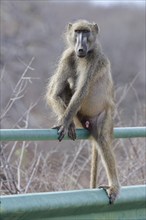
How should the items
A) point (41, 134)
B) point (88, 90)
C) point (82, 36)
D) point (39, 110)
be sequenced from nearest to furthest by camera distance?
point (41, 134) < point (88, 90) < point (82, 36) < point (39, 110)

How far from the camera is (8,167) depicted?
19.6 ft

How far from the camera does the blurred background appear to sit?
20.7ft

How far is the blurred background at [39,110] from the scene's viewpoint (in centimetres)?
631

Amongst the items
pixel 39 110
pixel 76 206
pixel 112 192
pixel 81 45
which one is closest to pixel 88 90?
pixel 81 45

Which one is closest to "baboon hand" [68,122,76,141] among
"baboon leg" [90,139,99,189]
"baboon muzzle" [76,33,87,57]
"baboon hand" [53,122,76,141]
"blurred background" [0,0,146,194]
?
"baboon hand" [53,122,76,141]

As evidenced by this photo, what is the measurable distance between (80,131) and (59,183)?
4.86ft

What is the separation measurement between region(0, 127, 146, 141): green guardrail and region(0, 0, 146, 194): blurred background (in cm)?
102

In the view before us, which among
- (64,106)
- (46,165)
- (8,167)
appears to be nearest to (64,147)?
(46,165)

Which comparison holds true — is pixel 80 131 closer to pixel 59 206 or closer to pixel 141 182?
pixel 59 206

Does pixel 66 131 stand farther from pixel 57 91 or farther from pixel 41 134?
pixel 57 91

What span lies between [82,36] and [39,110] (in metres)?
2.56

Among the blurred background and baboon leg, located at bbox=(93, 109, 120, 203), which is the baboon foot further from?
the blurred background

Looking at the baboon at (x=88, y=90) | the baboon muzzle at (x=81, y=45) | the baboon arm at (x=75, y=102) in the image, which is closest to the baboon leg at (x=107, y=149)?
the baboon at (x=88, y=90)

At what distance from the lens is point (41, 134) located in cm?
439
